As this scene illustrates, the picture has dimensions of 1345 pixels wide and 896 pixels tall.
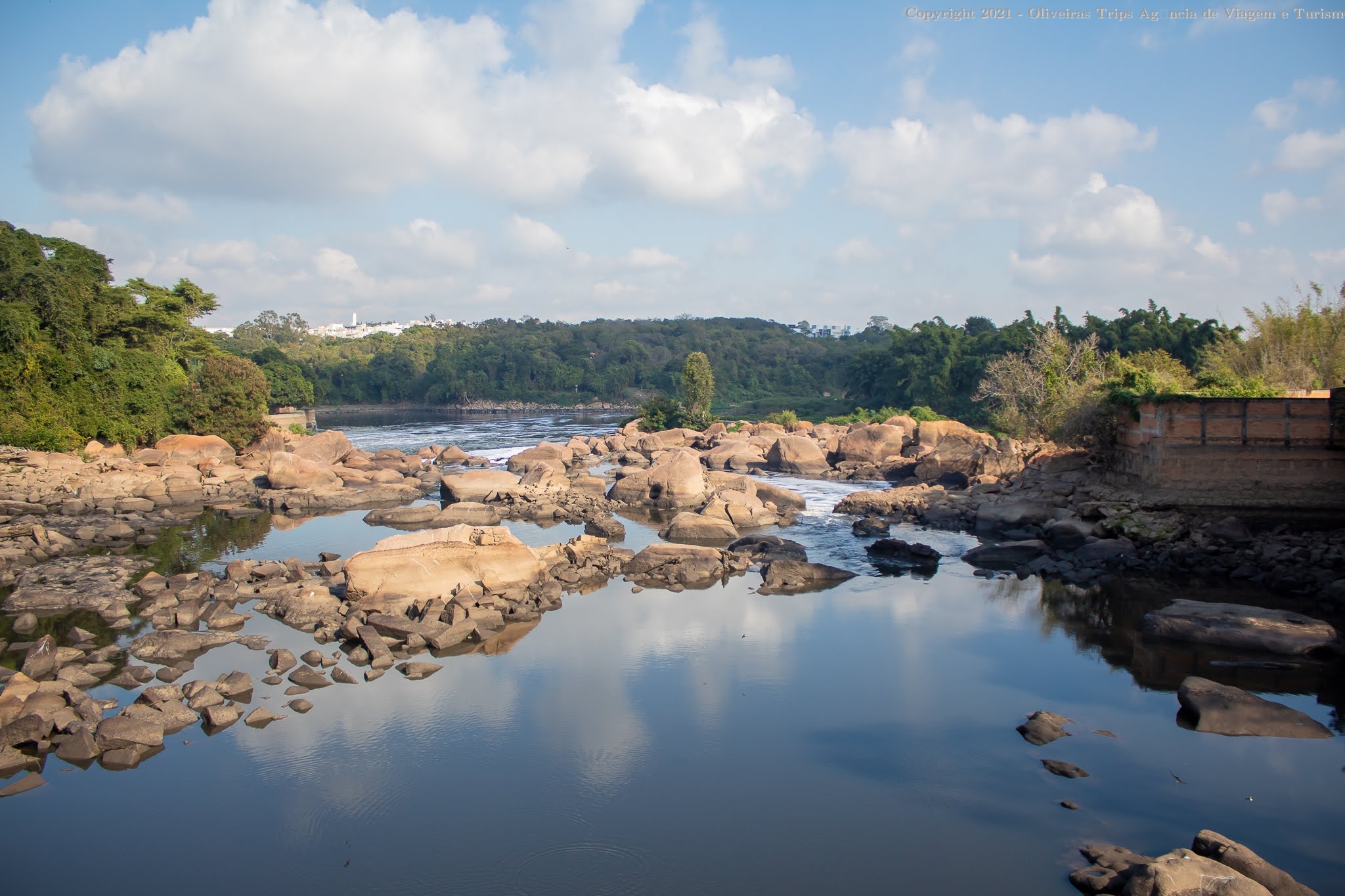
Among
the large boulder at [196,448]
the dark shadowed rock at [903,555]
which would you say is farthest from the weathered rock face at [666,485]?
the large boulder at [196,448]

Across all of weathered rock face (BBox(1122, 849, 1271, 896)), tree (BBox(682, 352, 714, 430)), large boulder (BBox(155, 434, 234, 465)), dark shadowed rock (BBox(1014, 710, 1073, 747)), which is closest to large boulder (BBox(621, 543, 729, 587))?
dark shadowed rock (BBox(1014, 710, 1073, 747))

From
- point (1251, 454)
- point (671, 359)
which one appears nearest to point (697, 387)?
point (1251, 454)

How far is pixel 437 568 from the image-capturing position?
54.6 feet

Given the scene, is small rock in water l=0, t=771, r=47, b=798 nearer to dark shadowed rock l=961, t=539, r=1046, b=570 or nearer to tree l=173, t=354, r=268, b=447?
dark shadowed rock l=961, t=539, r=1046, b=570

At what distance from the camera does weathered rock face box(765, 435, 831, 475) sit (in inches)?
1491

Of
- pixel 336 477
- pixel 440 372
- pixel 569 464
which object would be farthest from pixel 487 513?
pixel 440 372

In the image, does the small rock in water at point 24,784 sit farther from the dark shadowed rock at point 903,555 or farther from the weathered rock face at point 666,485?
the weathered rock face at point 666,485

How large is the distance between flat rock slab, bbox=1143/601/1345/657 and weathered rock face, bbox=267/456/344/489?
88.4ft

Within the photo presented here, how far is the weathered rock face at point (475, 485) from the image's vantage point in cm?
3008

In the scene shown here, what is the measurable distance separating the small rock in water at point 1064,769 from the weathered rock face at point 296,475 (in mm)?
27128

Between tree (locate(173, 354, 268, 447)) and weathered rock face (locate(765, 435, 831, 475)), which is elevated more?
tree (locate(173, 354, 268, 447))

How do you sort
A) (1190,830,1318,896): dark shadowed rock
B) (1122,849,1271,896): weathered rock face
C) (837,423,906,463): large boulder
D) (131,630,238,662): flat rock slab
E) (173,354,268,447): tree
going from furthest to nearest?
(173,354,268,447): tree → (837,423,906,463): large boulder → (131,630,238,662): flat rock slab → (1190,830,1318,896): dark shadowed rock → (1122,849,1271,896): weathered rock face

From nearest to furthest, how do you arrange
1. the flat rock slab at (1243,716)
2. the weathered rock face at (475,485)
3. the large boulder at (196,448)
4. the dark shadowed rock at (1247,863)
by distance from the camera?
the dark shadowed rock at (1247,863), the flat rock slab at (1243,716), the weathered rock face at (475,485), the large boulder at (196,448)

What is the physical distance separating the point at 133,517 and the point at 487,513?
1049cm
